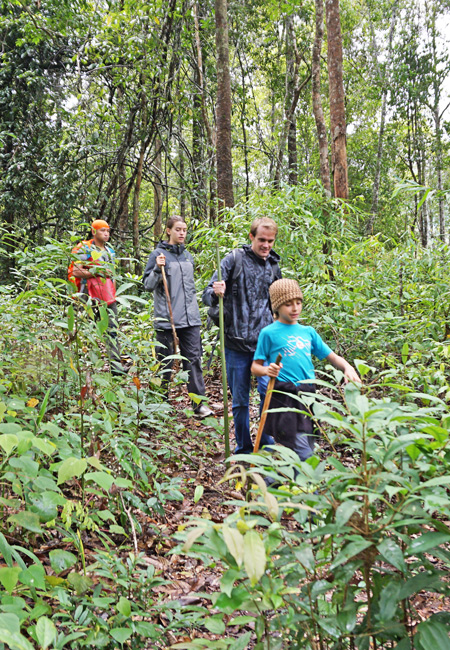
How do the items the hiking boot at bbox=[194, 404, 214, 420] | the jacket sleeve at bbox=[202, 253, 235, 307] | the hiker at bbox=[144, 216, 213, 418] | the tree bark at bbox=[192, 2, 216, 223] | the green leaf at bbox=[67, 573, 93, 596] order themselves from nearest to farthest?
Answer: the green leaf at bbox=[67, 573, 93, 596] → the jacket sleeve at bbox=[202, 253, 235, 307] → the hiking boot at bbox=[194, 404, 214, 420] → the hiker at bbox=[144, 216, 213, 418] → the tree bark at bbox=[192, 2, 216, 223]

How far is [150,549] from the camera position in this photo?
9.62ft

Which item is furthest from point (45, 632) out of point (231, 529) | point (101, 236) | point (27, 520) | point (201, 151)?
point (201, 151)

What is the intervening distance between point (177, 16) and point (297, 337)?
7.95m

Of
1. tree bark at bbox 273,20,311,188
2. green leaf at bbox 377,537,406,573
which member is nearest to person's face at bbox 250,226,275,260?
green leaf at bbox 377,537,406,573

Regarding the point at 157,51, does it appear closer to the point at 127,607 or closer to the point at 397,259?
the point at 397,259

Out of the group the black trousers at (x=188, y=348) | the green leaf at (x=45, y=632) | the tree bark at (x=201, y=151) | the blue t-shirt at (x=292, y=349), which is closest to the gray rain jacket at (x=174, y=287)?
the black trousers at (x=188, y=348)

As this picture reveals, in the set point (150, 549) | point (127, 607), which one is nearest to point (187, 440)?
point (150, 549)

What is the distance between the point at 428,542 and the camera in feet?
3.66

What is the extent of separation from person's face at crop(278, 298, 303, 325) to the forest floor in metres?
1.22

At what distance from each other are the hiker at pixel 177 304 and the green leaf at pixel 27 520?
10.8ft

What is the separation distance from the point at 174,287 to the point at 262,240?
1.65 meters

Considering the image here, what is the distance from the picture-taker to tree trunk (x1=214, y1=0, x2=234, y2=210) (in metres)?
7.83

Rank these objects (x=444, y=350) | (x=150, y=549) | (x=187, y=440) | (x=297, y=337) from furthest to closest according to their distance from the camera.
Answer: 1. (x=187, y=440)
2. (x=444, y=350)
3. (x=297, y=337)
4. (x=150, y=549)

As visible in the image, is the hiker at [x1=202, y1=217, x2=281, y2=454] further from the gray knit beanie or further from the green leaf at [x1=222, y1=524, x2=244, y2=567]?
the green leaf at [x1=222, y1=524, x2=244, y2=567]
